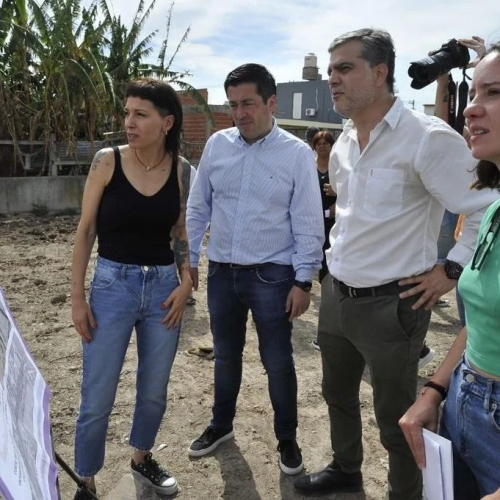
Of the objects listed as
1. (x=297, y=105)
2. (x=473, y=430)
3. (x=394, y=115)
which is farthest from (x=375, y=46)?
(x=297, y=105)

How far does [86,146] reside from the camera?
11648mm

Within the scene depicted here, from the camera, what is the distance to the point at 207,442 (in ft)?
9.61

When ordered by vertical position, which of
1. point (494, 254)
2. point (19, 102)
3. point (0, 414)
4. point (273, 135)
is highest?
point (19, 102)

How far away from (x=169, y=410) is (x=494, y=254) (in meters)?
2.59

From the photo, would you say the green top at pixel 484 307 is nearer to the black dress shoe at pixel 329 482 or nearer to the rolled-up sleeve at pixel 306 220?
the rolled-up sleeve at pixel 306 220

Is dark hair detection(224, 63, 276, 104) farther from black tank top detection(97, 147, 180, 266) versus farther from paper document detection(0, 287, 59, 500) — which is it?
paper document detection(0, 287, 59, 500)

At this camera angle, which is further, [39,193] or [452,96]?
[39,193]

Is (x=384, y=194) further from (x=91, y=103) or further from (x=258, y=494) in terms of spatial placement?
(x=91, y=103)

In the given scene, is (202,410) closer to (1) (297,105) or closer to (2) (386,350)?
(2) (386,350)

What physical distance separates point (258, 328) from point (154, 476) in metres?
0.89

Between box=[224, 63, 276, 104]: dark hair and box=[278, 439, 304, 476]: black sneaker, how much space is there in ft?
5.93

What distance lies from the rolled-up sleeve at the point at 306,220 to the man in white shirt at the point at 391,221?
370 millimetres

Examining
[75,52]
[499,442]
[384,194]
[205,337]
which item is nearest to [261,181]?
[384,194]

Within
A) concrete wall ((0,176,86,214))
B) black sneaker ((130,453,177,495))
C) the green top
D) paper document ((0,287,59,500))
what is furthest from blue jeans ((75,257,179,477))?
concrete wall ((0,176,86,214))
